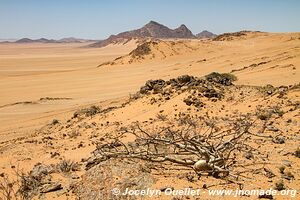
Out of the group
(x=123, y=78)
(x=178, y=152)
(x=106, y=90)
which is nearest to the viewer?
(x=178, y=152)

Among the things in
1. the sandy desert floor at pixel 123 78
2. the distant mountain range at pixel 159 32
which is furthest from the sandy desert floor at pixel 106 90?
the distant mountain range at pixel 159 32

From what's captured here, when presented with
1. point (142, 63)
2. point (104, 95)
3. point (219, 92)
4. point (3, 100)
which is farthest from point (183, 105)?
point (142, 63)

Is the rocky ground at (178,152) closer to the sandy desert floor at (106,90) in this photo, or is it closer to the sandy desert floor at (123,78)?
the sandy desert floor at (106,90)

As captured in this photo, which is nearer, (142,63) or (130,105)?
(130,105)

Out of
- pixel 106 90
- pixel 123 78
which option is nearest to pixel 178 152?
pixel 106 90

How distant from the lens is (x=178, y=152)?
583 centimetres

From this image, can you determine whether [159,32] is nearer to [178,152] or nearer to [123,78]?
[123,78]

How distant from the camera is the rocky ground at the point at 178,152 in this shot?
5.26m

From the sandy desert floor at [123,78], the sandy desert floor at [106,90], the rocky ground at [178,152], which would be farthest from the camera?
the sandy desert floor at [123,78]

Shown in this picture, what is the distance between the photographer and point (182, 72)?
28.2 m

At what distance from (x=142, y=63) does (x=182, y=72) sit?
36.3 feet

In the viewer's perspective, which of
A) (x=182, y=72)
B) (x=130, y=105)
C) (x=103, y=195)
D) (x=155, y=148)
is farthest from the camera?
(x=182, y=72)

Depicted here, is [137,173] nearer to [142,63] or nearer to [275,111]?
[275,111]

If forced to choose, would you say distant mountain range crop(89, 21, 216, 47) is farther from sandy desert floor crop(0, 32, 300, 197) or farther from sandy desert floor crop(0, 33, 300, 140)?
sandy desert floor crop(0, 33, 300, 140)
